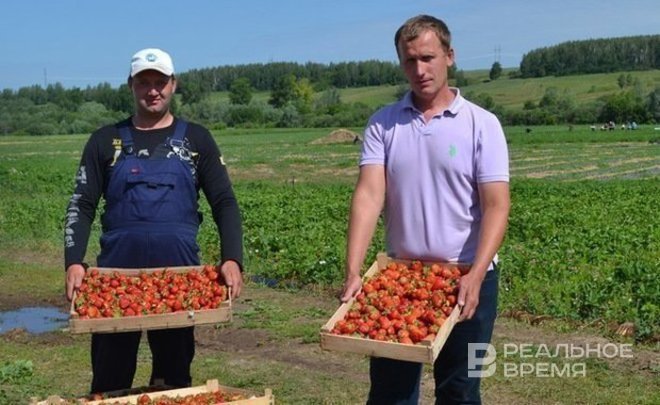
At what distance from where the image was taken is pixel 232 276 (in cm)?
448

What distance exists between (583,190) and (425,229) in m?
20.5

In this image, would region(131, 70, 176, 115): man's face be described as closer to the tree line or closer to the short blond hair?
the short blond hair

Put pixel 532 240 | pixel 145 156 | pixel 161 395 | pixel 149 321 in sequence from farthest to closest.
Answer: pixel 532 240
pixel 161 395
pixel 145 156
pixel 149 321

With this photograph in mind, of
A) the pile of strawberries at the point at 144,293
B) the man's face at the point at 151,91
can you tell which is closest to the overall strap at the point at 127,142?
the man's face at the point at 151,91

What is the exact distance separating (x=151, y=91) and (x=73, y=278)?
1.00m

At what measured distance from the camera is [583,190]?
23.4 metres

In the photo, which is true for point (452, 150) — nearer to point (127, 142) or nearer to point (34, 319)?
point (127, 142)

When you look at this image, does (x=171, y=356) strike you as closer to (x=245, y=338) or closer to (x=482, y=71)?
(x=245, y=338)

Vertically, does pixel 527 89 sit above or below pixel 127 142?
below

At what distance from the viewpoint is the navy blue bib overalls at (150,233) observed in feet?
14.3

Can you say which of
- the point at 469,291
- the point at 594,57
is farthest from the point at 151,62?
the point at 594,57

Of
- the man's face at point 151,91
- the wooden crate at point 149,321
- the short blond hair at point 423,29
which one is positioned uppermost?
the short blond hair at point 423,29

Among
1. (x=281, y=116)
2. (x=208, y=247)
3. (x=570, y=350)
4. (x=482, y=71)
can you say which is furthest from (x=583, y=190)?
(x=482, y=71)

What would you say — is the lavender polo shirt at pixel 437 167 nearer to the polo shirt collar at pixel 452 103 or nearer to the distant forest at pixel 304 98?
the polo shirt collar at pixel 452 103
